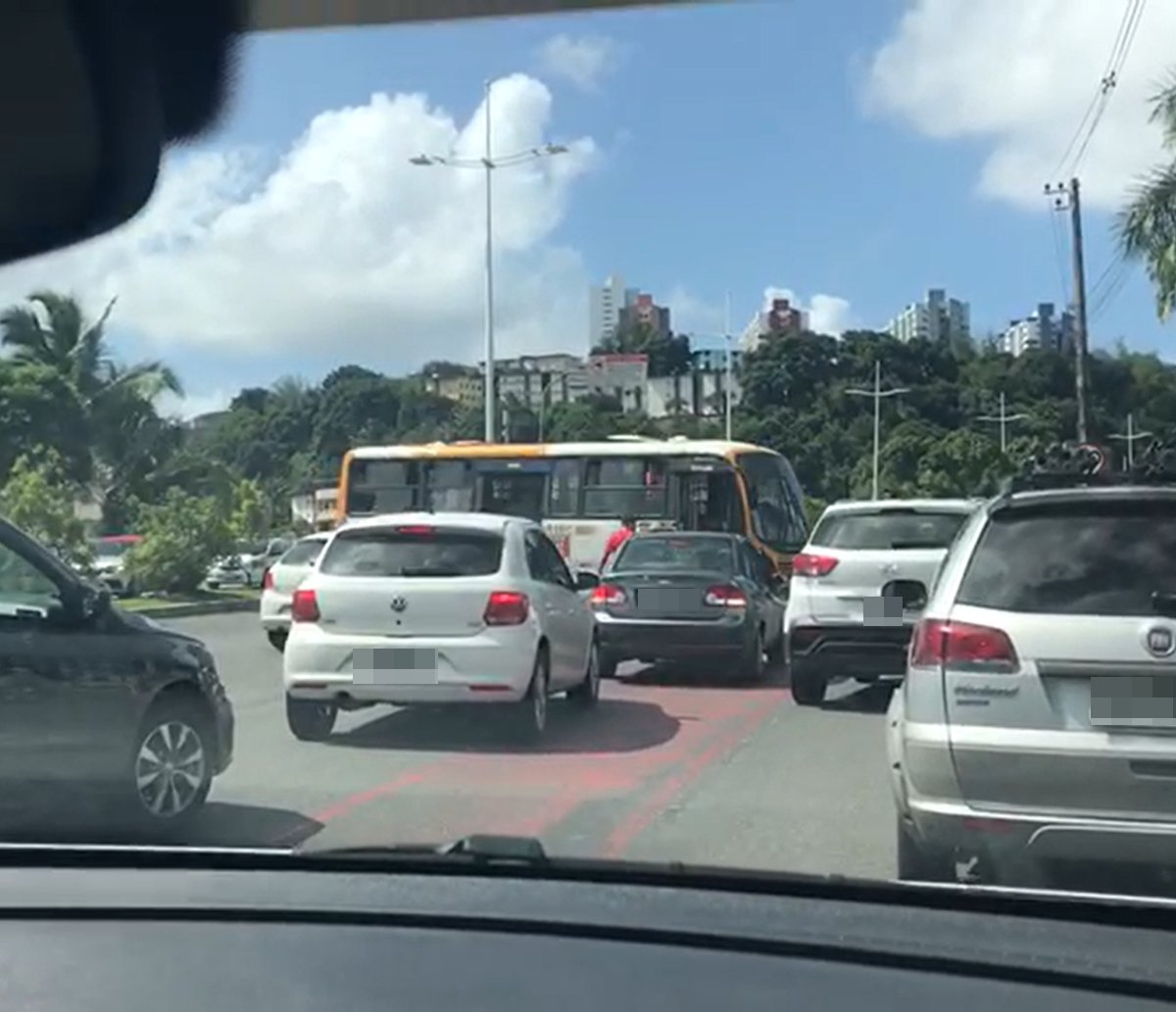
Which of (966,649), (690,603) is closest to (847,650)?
(966,649)

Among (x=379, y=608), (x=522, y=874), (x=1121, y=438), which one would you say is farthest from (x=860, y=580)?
(x=522, y=874)

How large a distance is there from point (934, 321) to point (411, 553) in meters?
5.38

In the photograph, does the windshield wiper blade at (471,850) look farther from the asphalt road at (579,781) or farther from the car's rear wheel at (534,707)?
the car's rear wheel at (534,707)

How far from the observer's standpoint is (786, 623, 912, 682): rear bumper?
→ 6.76m

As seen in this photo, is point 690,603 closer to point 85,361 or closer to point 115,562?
point 115,562

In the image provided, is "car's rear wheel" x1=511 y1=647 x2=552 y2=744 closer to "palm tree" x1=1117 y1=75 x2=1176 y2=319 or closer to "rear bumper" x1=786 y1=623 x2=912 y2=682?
"rear bumper" x1=786 y1=623 x2=912 y2=682

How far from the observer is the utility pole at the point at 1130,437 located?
403 centimetres

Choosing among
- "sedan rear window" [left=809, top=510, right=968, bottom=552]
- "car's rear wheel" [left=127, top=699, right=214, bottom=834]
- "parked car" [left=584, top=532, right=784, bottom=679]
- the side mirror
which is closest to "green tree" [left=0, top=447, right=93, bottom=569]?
"car's rear wheel" [left=127, top=699, right=214, bottom=834]

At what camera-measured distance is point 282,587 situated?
8.85m

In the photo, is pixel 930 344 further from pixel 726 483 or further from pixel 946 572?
pixel 726 483

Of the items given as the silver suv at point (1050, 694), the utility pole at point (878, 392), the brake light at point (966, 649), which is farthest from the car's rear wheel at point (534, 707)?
the utility pole at point (878, 392)

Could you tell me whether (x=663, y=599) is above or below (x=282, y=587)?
below

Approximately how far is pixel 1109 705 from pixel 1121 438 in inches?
38.0

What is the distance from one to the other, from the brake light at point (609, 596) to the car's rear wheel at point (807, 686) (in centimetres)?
377
